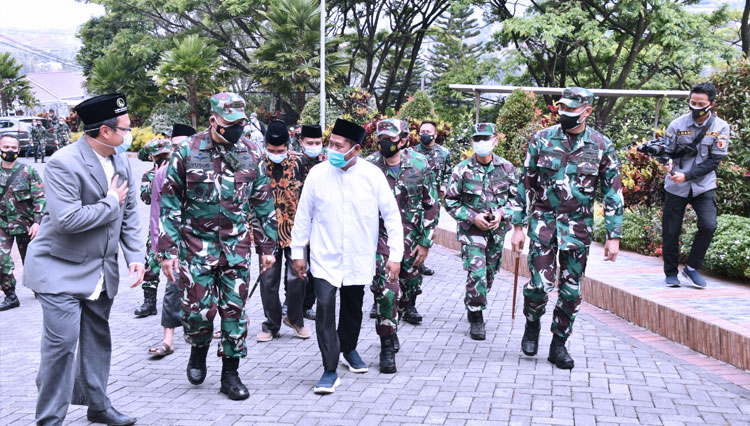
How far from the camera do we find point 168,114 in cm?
3747

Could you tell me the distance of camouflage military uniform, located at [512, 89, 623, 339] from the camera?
6.25 meters

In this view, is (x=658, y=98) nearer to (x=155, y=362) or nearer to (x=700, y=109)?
(x=700, y=109)

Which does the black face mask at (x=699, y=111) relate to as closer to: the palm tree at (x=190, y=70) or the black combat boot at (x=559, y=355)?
the black combat boot at (x=559, y=355)

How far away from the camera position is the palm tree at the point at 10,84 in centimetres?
6247

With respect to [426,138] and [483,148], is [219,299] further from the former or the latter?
[426,138]

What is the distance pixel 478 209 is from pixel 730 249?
302 centimetres

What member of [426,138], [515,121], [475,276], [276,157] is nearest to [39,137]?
[515,121]

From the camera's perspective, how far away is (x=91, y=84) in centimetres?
4022

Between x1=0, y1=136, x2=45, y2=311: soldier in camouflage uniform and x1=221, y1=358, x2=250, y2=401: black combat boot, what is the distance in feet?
14.6

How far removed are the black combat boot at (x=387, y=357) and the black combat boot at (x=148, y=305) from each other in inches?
127

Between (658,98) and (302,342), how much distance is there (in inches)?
564

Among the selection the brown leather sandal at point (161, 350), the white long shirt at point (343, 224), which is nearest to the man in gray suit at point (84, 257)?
the white long shirt at point (343, 224)

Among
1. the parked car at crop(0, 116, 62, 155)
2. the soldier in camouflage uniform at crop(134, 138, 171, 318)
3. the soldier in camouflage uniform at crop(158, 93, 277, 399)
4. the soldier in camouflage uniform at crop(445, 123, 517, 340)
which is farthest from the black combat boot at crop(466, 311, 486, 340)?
the parked car at crop(0, 116, 62, 155)

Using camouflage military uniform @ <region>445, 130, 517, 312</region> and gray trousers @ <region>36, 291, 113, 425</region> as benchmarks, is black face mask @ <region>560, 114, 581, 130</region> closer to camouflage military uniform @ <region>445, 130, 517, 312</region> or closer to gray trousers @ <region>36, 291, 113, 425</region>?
camouflage military uniform @ <region>445, 130, 517, 312</region>
